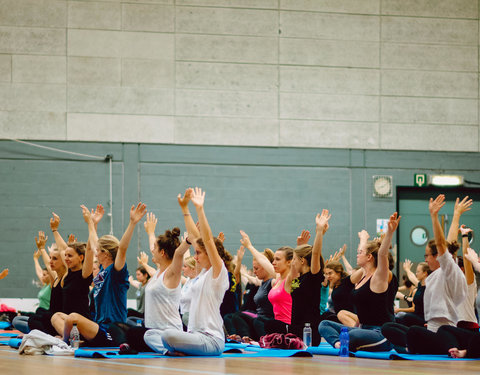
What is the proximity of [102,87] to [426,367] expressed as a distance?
366 inches

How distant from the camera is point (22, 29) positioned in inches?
526

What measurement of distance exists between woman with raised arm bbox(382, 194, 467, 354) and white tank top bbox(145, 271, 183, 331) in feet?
6.16

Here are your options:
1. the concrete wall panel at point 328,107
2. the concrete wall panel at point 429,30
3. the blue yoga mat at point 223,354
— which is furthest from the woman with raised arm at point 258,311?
the concrete wall panel at point 429,30

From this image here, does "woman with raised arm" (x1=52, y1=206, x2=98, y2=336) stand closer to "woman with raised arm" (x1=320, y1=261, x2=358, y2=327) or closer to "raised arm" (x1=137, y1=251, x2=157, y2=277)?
"raised arm" (x1=137, y1=251, x2=157, y2=277)

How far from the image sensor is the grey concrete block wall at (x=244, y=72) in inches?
526

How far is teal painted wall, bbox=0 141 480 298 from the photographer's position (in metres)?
13.2

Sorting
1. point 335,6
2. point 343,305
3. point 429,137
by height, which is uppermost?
point 335,6

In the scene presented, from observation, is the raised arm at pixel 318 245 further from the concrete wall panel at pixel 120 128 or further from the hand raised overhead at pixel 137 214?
the concrete wall panel at pixel 120 128

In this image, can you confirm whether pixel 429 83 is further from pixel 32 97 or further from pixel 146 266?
pixel 146 266

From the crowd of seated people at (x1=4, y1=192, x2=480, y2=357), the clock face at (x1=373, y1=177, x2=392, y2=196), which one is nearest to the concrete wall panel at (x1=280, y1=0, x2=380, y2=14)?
the clock face at (x1=373, y1=177, x2=392, y2=196)

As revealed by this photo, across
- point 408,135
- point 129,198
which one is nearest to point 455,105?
point 408,135

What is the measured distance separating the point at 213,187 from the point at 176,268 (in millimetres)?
7637

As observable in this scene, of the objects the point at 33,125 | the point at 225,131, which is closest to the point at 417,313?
the point at 225,131

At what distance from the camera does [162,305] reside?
21.0 feet
